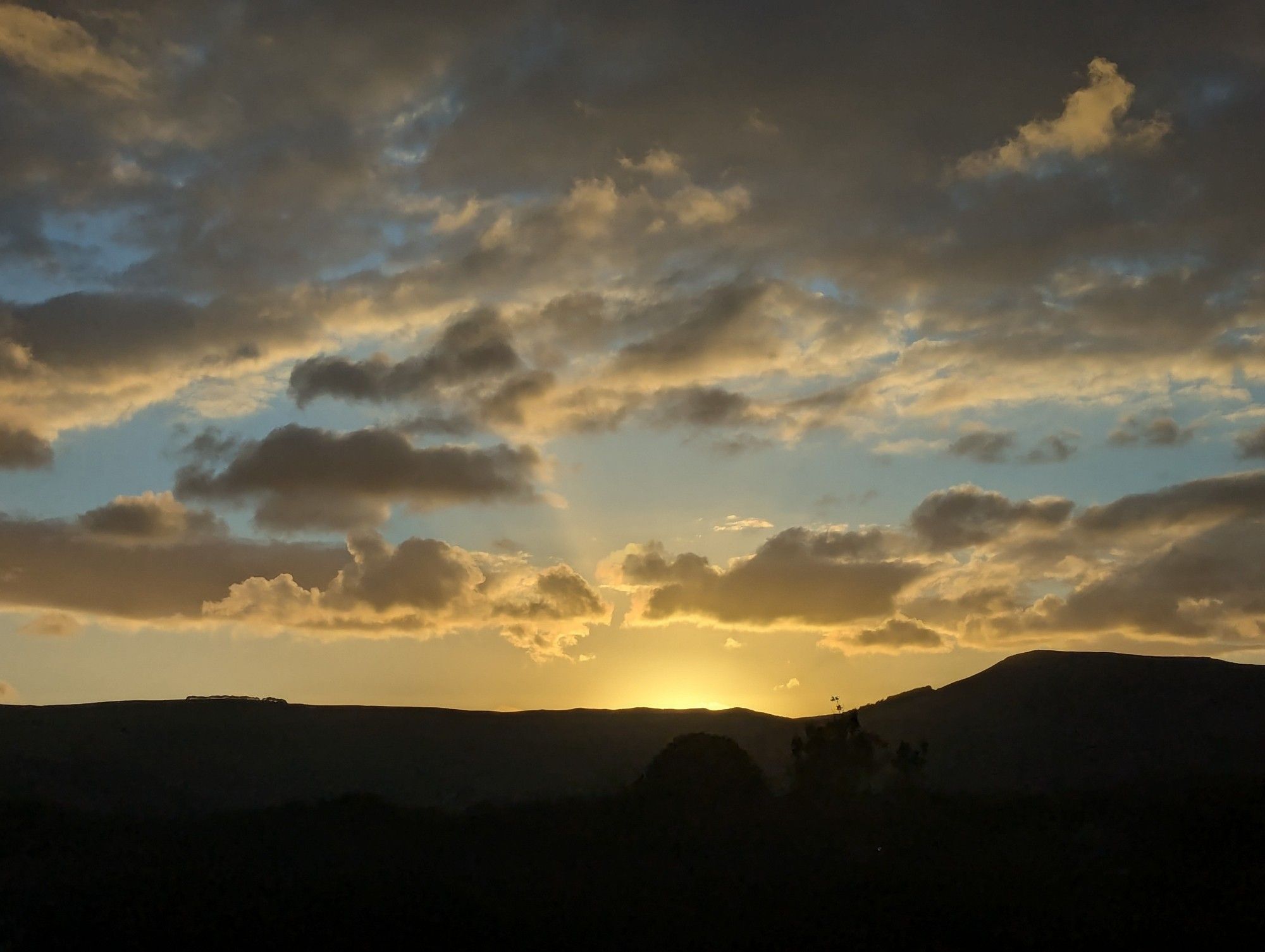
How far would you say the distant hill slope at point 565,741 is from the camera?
54531 mm

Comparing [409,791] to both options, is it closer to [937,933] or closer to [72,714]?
[72,714]

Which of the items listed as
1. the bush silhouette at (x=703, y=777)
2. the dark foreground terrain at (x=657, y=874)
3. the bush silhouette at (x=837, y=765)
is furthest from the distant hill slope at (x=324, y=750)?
the bush silhouette at (x=837, y=765)

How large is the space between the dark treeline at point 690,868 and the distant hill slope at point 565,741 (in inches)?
282

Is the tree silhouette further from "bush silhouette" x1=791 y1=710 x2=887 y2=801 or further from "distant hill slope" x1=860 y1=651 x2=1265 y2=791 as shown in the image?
"distant hill slope" x1=860 y1=651 x2=1265 y2=791

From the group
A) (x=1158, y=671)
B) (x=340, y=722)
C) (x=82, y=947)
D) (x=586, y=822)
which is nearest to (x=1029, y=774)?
(x=1158, y=671)

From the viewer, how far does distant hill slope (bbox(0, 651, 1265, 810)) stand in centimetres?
5453

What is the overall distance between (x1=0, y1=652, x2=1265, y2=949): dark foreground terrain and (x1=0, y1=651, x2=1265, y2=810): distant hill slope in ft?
0.72

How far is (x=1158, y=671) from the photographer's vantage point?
65000 millimetres

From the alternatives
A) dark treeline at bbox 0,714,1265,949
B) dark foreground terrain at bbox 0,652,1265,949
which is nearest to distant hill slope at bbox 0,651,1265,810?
dark foreground terrain at bbox 0,652,1265,949

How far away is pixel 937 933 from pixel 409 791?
33849 mm

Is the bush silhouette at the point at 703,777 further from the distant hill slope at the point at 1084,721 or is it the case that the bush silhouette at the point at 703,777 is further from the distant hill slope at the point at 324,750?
the distant hill slope at the point at 1084,721

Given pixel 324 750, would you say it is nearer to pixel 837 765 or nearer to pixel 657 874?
pixel 837 765

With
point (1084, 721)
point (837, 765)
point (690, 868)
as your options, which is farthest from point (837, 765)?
point (1084, 721)

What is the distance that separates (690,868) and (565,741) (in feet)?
106
